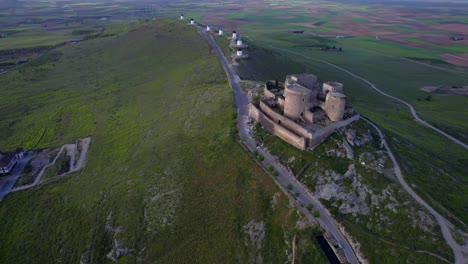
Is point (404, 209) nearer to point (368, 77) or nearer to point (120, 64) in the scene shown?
point (368, 77)

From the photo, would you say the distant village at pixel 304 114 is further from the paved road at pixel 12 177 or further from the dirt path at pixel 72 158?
the paved road at pixel 12 177

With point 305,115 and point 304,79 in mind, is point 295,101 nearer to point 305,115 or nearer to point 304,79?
point 305,115

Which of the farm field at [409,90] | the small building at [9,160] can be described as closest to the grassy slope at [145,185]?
the small building at [9,160]

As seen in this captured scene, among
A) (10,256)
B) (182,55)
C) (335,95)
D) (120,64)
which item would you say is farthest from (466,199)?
(120,64)

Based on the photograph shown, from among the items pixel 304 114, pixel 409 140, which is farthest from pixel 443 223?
pixel 409 140

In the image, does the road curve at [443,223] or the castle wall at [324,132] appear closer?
the road curve at [443,223]

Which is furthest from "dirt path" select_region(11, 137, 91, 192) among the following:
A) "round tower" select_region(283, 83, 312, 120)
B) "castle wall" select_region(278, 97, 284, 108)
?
"round tower" select_region(283, 83, 312, 120)
